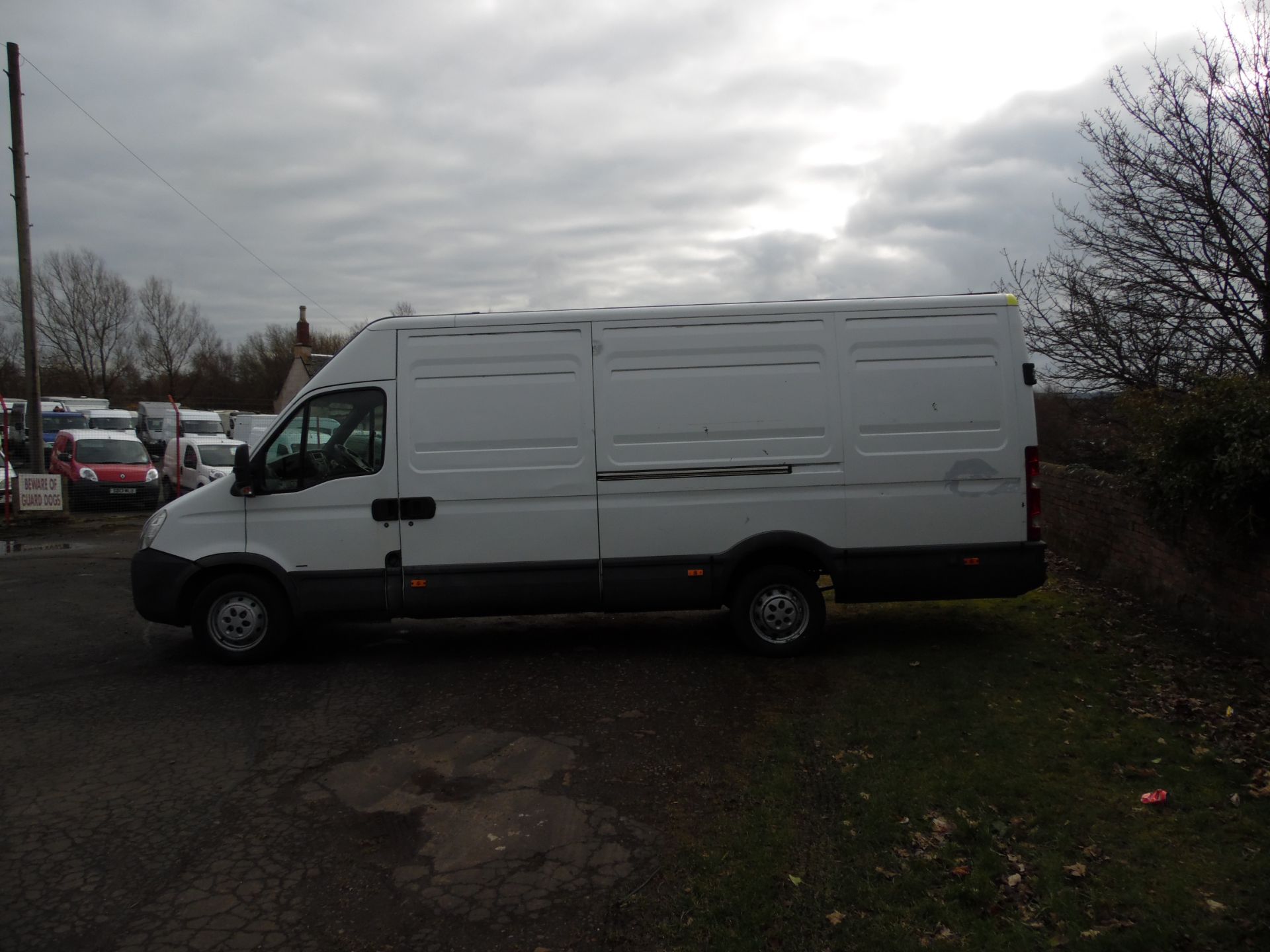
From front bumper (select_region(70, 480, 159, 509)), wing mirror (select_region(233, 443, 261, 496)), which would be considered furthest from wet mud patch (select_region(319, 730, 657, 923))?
front bumper (select_region(70, 480, 159, 509))

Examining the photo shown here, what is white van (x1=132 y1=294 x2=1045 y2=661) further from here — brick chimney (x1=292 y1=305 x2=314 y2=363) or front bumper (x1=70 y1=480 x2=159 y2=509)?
brick chimney (x1=292 y1=305 x2=314 y2=363)

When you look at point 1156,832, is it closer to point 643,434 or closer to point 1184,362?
point 643,434

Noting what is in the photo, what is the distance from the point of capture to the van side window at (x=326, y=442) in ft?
23.5

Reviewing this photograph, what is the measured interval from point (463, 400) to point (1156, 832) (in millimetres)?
5119

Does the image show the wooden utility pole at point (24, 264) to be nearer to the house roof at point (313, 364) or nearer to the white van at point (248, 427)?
the white van at point (248, 427)

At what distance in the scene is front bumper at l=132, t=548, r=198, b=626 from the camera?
7191mm

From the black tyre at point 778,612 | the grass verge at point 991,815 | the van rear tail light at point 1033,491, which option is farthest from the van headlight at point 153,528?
the van rear tail light at point 1033,491

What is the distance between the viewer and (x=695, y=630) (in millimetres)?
8375

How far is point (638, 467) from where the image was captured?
7105 mm

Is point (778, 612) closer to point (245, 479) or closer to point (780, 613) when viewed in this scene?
point (780, 613)

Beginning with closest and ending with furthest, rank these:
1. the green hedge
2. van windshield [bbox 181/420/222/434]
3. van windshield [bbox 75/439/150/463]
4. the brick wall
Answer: the green hedge < the brick wall < van windshield [bbox 75/439/150/463] < van windshield [bbox 181/420/222/434]

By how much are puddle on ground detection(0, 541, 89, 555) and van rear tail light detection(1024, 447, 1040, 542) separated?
13583 millimetres

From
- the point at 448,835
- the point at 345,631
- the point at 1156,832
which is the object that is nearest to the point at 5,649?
the point at 345,631

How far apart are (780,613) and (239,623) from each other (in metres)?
4.20
